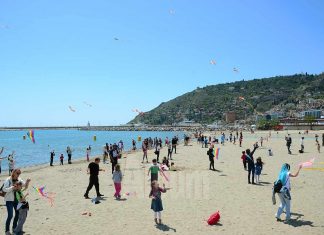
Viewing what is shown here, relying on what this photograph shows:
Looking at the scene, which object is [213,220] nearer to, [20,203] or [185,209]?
[185,209]

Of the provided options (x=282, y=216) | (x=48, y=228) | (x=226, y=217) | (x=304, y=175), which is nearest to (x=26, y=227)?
(x=48, y=228)

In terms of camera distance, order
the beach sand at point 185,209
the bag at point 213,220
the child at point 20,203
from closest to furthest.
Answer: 1. the child at point 20,203
2. the beach sand at point 185,209
3. the bag at point 213,220

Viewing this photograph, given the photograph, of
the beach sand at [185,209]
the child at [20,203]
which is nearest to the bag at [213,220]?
the beach sand at [185,209]

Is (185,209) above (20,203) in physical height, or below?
below

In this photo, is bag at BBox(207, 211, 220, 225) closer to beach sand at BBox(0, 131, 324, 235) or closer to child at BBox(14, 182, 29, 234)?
beach sand at BBox(0, 131, 324, 235)

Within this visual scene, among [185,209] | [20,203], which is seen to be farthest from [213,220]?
[20,203]

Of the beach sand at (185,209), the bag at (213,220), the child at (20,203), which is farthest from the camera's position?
the bag at (213,220)

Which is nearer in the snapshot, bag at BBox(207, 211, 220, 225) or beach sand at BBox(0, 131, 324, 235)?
beach sand at BBox(0, 131, 324, 235)

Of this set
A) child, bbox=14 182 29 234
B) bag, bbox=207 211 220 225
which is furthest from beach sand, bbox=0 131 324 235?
child, bbox=14 182 29 234

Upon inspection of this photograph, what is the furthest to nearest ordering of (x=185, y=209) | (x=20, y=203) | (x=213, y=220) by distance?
(x=185, y=209)
(x=213, y=220)
(x=20, y=203)

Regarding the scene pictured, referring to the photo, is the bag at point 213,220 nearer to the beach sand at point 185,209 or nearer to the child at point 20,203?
the beach sand at point 185,209

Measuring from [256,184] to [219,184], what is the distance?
5.11 feet

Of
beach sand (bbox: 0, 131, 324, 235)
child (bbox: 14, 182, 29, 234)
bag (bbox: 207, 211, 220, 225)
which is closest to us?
child (bbox: 14, 182, 29, 234)

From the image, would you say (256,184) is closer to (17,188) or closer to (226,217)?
(226,217)
